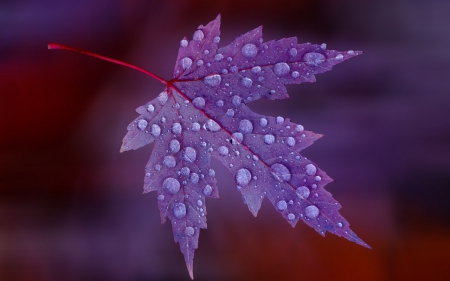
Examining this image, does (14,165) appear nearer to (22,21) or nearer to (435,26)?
(22,21)

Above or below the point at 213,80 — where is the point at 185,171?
below

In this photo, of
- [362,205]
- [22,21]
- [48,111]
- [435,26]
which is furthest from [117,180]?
[435,26]

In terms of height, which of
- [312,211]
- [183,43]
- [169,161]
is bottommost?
[312,211]

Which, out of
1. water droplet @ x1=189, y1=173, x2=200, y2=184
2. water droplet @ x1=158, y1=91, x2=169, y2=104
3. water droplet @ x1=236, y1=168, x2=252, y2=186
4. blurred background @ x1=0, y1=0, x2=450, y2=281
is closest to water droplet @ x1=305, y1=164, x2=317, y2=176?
water droplet @ x1=236, y1=168, x2=252, y2=186

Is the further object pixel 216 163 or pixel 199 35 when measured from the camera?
pixel 216 163

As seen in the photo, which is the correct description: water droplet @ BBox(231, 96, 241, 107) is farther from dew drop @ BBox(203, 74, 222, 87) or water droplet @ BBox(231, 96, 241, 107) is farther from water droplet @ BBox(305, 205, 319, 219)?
water droplet @ BBox(305, 205, 319, 219)

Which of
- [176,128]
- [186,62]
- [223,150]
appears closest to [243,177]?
[223,150]

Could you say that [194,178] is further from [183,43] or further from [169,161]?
[183,43]
